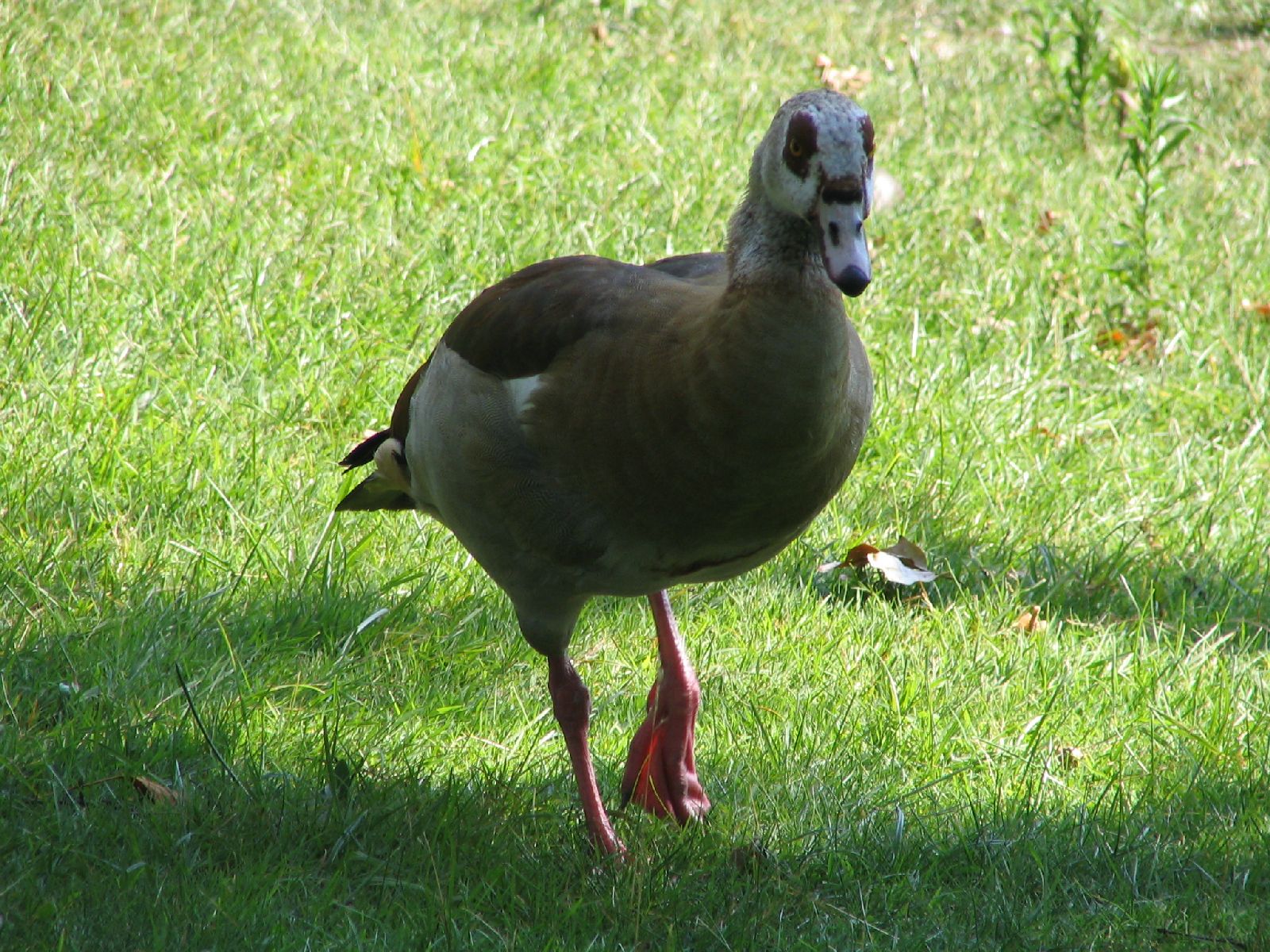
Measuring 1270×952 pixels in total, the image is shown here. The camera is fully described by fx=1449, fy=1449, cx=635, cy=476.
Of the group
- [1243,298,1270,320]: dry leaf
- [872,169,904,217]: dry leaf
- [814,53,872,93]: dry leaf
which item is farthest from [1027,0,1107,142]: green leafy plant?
[1243,298,1270,320]: dry leaf

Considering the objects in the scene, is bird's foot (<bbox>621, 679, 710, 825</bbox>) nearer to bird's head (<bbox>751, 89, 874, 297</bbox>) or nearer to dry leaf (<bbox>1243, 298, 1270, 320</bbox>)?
bird's head (<bbox>751, 89, 874, 297</bbox>)

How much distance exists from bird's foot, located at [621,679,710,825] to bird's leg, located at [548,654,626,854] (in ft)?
Result: 0.42

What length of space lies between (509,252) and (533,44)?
2.78 metres

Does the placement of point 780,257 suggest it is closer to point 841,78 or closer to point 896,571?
point 896,571

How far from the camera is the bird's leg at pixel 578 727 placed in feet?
10.6

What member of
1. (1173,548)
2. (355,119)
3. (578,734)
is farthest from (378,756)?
(355,119)

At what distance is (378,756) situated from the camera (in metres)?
3.47

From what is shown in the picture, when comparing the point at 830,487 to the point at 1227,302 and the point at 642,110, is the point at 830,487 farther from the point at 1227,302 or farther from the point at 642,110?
the point at 642,110

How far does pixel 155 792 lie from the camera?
10.3ft

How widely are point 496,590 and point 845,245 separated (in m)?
1.99

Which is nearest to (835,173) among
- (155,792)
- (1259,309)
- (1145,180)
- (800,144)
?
(800,144)

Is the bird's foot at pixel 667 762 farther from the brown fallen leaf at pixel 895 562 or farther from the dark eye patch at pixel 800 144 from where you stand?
the dark eye patch at pixel 800 144

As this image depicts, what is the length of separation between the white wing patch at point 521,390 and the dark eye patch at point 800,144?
0.74 metres

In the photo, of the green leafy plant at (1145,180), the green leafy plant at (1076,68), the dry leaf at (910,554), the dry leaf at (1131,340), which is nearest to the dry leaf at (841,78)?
the green leafy plant at (1076,68)
